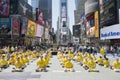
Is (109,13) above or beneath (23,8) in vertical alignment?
beneath

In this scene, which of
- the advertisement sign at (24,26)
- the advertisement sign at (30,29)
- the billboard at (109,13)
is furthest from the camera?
the advertisement sign at (30,29)

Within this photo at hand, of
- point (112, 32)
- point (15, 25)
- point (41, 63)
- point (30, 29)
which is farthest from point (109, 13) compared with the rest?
point (41, 63)

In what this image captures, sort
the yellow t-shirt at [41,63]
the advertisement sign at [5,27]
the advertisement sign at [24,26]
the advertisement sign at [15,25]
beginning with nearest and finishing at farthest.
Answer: the yellow t-shirt at [41,63] → the advertisement sign at [5,27] → the advertisement sign at [15,25] → the advertisement sign at [24,26]

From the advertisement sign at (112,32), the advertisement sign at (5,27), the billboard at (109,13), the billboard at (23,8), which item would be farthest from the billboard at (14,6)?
the advertisement sign at (112,32)

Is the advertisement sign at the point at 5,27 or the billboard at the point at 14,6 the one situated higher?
the billboard at the point at 14,6

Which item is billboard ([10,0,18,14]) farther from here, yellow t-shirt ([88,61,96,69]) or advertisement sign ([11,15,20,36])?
yellow t-shirt ([88,61,96,69])

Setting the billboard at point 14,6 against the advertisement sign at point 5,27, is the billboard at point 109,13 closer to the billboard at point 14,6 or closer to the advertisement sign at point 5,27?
the advertisement sign at point 5,27

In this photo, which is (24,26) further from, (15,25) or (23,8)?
(23,8)

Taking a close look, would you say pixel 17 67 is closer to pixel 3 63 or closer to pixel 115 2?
pixel 3 63

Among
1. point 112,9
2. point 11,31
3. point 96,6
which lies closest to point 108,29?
point 112,9

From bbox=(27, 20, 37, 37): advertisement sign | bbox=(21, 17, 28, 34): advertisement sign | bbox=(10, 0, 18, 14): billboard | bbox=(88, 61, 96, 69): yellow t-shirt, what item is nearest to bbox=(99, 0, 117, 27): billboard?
bbox=(21, 17, 28, 34): advertisement sign

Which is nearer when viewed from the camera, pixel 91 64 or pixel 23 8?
pixel 91 64

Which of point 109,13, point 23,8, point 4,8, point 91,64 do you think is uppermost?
point 23,8

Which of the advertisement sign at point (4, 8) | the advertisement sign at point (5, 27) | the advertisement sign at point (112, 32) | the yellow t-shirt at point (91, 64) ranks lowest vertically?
the yellow t-shirt at point (91, 64)
